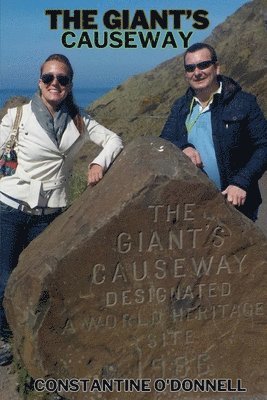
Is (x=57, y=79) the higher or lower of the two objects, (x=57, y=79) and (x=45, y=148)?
the higher

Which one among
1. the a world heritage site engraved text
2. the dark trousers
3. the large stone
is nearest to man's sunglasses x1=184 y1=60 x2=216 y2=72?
the large stone

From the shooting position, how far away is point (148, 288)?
14.6 ft

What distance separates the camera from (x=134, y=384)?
4.56 m

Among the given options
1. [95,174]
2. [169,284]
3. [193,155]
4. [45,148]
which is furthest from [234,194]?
[45,148]

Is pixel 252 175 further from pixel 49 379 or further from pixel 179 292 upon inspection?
pixel 49 379

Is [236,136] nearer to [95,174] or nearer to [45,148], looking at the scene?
[95,174]

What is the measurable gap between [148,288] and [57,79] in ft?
4.47

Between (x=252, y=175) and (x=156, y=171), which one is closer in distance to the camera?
(x=156, y=171)

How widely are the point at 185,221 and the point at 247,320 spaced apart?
0.78 meters

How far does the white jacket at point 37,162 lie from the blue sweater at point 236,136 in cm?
74

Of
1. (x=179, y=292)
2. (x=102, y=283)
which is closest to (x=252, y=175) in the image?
(x=179, y=292)

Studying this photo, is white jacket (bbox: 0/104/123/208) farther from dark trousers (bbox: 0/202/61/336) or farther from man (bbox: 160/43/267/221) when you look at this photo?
man (bbox: 160/43/267/221)

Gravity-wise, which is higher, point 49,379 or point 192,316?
point 192,316

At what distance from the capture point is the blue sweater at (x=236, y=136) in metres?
4.55
